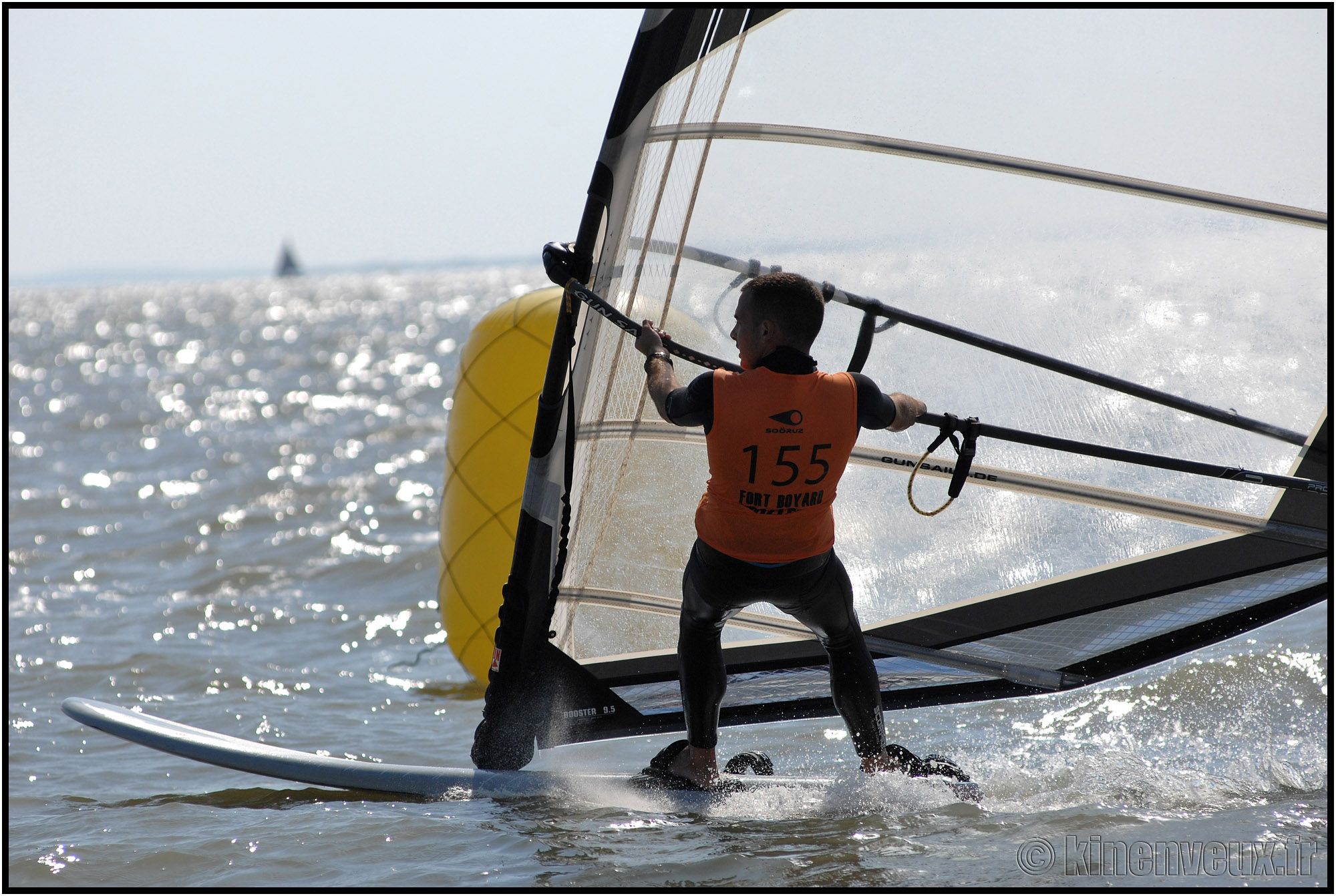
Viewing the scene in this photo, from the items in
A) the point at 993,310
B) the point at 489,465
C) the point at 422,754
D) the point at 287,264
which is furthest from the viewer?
the point at 287,264

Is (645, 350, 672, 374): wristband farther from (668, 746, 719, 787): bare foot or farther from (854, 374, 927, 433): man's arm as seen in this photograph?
(668, 746, 719, 787): bare foot

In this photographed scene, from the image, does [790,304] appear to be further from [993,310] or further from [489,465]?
[489,465]

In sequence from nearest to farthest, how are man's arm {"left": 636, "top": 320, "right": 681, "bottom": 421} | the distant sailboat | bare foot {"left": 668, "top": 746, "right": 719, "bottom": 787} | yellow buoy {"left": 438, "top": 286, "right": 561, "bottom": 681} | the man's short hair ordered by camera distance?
the man's short hair < man's arm {"left": 636, "top": 320, "right": 681, "bottom": 421} < bare foot {"left": 668, "top": 746, "right": 719, "bottom": 787} < yellow buoy {"left": 438, "top": 286, "right": 561, "bottom": 681} < the distant sailboat

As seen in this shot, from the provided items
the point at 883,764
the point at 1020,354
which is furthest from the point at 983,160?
the point at 883,764

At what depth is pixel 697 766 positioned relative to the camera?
113 inches

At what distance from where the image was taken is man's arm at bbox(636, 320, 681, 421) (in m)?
2.50

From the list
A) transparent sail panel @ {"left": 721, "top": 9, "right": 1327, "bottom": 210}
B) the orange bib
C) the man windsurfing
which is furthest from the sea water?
transparent sail panel @ {"left": 721, "top": 9, "right": 1327, "bottom": 210}

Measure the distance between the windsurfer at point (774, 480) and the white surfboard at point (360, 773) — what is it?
1.37ft

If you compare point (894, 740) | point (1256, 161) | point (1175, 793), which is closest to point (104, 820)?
point (894, 740)

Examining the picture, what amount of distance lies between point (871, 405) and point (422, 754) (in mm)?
2034

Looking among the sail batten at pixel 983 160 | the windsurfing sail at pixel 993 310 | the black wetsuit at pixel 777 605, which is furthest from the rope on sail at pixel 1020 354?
the black wetsuit at pixel 777 605

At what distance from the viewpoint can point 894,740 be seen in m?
3.52

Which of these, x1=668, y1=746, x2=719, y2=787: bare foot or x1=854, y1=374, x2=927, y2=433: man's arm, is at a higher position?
x1=854, y1=374, x2=927, y2=433: man's arm

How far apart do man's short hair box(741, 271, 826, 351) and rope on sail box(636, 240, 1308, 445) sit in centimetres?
57
